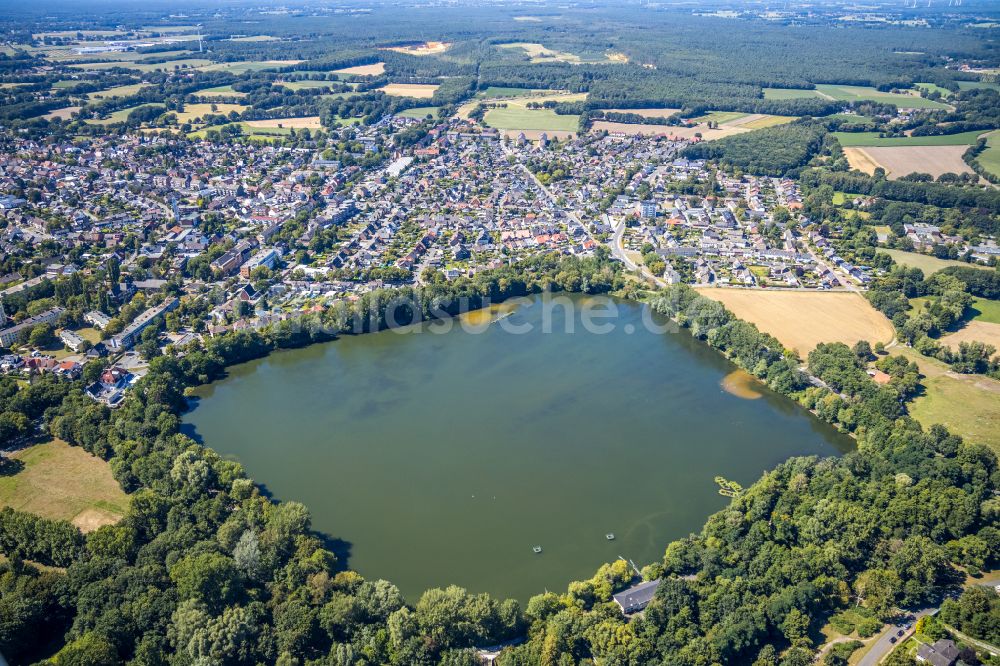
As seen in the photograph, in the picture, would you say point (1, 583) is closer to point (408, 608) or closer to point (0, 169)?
point (408, 608)

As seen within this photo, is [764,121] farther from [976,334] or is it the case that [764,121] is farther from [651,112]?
[976,334]

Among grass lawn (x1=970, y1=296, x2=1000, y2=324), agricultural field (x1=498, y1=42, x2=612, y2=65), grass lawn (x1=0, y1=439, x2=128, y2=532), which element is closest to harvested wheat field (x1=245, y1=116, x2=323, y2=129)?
agricultural field (x1=498, y1=42, x2=612, y2=65)

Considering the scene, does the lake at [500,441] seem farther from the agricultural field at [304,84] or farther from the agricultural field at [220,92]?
the agricultural field at [304,84]

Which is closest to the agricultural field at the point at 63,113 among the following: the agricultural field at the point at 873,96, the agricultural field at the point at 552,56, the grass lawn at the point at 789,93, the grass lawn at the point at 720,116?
the agricultural field at the point at 552,56

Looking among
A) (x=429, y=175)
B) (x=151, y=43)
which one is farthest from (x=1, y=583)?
(x=151, y=43)

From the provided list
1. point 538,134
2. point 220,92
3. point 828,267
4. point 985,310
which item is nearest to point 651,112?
point 538,134
